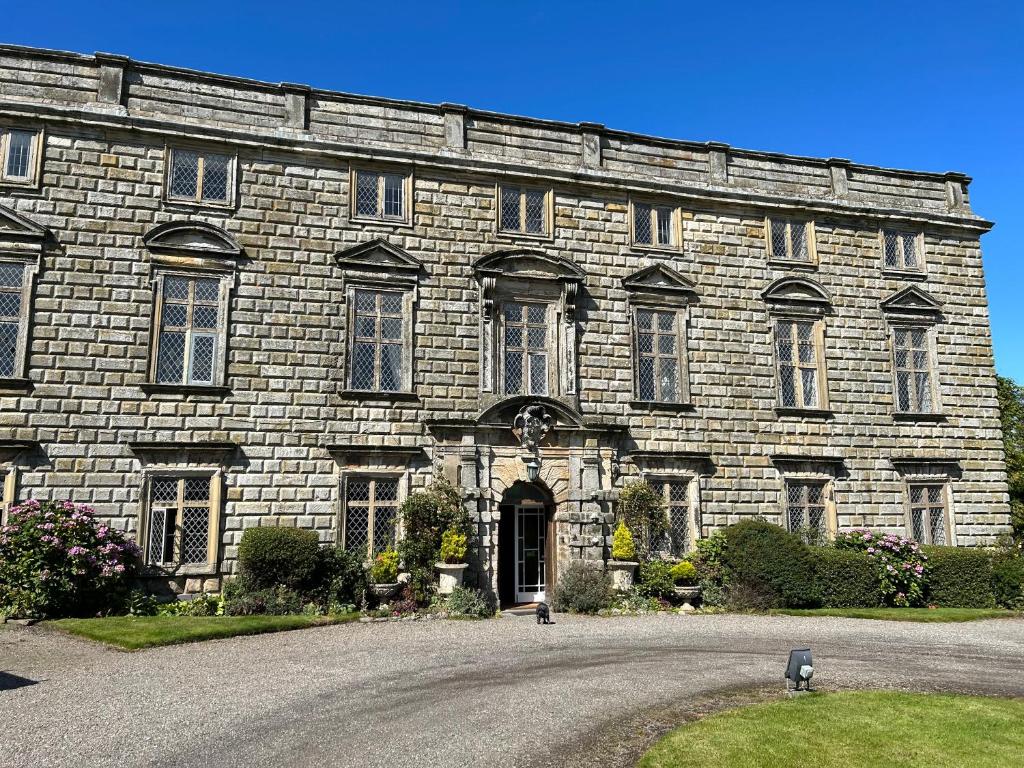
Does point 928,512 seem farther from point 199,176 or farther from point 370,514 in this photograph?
point 199,176

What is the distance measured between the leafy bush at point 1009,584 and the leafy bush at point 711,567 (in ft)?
20.6

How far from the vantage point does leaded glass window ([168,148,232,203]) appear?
54.9ft

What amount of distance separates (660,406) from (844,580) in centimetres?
541

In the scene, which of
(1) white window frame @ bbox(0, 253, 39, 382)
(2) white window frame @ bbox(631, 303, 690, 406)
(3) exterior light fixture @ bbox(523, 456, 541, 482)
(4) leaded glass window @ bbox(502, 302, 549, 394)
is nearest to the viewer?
(1) white window frame @ bbox(0, 253, 39, 382)

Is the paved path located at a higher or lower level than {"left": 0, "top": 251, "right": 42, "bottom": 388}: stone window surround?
lower

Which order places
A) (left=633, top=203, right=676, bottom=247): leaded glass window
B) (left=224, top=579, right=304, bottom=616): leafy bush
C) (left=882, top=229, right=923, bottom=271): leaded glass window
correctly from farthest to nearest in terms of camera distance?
(left=882, top=229, right=923, bottom=271): leaded glass window
(left=633, top=203, right=676, bottom=247): leaded glass window
(left=224, top=579, right=304, bottom=616): leafy bush

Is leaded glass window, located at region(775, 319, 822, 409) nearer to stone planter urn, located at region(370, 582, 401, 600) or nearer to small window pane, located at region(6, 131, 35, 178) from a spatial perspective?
stone planter urn, located at region(370, 582, 401, 600)

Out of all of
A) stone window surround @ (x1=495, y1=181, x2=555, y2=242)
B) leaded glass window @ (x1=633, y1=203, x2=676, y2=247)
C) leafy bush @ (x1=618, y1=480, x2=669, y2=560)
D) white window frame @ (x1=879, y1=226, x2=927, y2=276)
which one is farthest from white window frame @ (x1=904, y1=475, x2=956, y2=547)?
stone window surround @ (x1=495, y1=181, x2=555, y2=242)

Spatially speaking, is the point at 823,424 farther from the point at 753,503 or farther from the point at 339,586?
the point at 339,586

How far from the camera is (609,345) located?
18.7 meters

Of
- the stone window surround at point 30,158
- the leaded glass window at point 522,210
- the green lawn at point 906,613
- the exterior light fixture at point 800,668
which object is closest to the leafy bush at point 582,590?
the green lawn at point 906,613

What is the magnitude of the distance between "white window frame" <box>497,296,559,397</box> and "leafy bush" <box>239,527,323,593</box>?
17.7 ft

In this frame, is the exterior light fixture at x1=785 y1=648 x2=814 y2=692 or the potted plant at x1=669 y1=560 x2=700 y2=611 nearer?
the exterior light fixture at x1=785 y1=648 x2=814 y2=692

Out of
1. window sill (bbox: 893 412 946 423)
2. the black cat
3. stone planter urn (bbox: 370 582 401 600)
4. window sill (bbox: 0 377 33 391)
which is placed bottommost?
the black cat
